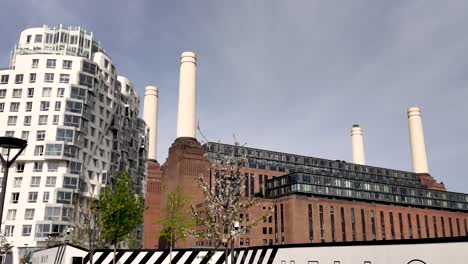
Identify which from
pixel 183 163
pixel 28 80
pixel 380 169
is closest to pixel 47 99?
pixel 28 80

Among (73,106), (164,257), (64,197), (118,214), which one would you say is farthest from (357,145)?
(164,257)

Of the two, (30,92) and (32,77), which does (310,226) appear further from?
(32,77)

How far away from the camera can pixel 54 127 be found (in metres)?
73.5

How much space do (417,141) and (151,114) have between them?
3995 inches

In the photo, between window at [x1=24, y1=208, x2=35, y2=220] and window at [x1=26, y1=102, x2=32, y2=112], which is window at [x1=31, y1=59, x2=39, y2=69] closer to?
window at [x1=26, y1=102, x2=32, y2=112]

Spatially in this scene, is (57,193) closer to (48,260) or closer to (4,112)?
(4,112)

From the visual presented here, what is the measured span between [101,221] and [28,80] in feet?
154

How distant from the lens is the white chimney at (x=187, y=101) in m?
126

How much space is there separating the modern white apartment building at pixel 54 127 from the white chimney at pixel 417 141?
403ft

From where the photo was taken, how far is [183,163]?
12306 cm

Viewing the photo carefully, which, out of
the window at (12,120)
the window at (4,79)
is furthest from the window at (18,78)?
the window at (12,120)

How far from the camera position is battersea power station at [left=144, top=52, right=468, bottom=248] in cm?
12338

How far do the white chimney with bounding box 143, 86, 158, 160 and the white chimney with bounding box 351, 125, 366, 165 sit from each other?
82709mm

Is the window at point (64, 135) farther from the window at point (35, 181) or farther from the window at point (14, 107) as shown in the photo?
the window at point (14, 107)
